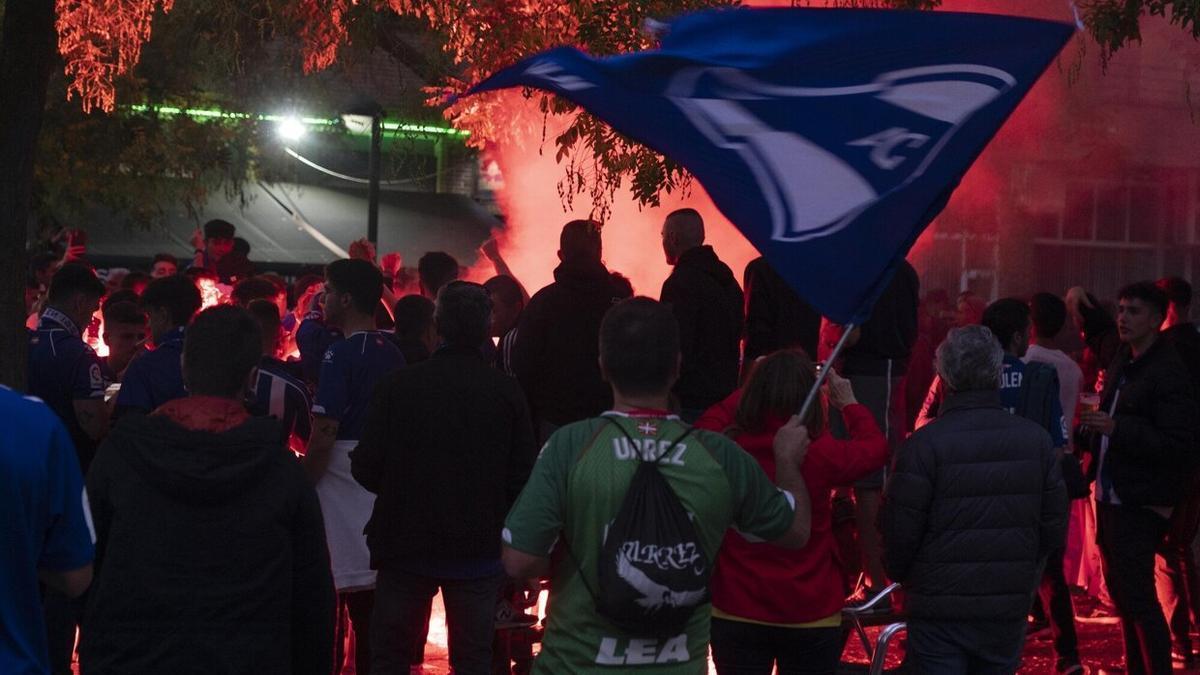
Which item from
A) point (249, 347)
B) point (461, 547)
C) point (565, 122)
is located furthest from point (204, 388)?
point (565, 122)

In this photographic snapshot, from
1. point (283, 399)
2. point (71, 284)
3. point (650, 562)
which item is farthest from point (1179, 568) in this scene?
point (71, 284)

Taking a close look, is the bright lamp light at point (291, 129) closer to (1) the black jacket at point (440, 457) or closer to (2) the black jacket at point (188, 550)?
(1) the black jacket at point (440, 457)

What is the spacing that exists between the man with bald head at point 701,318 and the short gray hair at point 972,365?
2.29m

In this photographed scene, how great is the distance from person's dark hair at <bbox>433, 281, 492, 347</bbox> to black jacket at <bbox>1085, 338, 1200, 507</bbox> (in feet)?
10.9

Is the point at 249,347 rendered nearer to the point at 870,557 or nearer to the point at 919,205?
the point at 919,205

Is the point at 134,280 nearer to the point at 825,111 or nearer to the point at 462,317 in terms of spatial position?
the point at 462,317

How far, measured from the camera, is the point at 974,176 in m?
19.3

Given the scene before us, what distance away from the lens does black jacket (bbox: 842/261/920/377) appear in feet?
27.3

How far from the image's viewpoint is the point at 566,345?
7.94m

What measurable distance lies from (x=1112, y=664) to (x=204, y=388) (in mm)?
6263

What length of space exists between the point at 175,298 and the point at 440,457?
162cm

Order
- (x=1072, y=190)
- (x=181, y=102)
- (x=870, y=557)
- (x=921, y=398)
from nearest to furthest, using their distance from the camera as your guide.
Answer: (x=870, y=557)
(x=921, y=398)
(x=181, y=102)
(x=1072, y=190)

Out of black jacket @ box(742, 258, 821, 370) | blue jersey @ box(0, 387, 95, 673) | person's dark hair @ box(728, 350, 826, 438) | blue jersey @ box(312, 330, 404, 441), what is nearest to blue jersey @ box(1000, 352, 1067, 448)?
black jacket @ box(742, 258, 821, 370)

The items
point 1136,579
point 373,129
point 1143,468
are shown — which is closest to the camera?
point 1136,579
